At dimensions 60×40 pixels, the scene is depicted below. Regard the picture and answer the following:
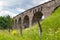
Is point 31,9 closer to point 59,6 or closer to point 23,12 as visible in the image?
point 23,12

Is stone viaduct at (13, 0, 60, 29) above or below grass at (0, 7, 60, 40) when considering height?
above

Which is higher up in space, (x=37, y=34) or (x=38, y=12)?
(x=38, y=12)

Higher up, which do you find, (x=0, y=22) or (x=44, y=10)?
(x=0, y=22)

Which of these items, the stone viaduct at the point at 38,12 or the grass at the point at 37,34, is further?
the stone viaduct at the point at 38,12

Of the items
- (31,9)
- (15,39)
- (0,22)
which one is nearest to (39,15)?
(31,9)

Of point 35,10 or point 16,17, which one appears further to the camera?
point 16,17

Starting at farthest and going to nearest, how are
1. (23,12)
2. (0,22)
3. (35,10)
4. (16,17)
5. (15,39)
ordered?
(0,22) < (16,17) < (23,12) < (35,10) < (15,39)

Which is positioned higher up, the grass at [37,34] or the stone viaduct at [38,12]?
the stone viaduct at [38,12]

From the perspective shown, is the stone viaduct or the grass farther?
the stone viaduct

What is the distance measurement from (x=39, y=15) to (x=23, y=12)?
8549 mm

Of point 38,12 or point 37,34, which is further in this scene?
point 38,12

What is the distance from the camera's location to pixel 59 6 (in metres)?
44.0

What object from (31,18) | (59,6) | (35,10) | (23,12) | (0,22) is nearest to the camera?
(59,6)

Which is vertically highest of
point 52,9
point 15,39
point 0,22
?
point 0,22
